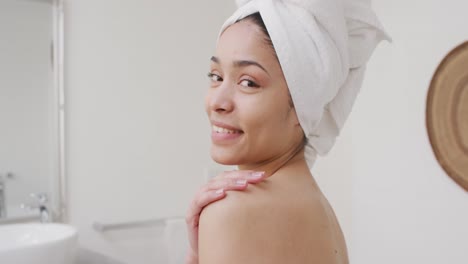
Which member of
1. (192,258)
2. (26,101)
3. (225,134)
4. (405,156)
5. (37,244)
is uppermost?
(26,101)

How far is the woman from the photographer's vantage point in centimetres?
53

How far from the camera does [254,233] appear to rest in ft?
1.70

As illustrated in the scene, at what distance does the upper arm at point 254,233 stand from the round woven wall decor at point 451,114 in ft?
3.49

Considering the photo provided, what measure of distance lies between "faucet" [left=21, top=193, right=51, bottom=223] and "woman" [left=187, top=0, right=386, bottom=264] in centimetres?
165

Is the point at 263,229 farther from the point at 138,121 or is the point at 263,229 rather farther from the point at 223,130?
the point at 138,121

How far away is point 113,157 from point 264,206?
181cm

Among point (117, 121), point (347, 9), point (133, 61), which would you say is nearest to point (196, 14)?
point (133, 61)

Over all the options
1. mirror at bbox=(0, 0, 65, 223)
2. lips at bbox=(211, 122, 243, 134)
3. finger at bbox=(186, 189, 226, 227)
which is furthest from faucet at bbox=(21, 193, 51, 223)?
lips at bbox=(211, 122, 243, 134)

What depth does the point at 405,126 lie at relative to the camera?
5.30 ft

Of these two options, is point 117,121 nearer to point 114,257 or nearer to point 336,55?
point 114,257

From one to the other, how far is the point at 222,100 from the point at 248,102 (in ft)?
0.13

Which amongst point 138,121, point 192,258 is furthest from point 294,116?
point 138,121

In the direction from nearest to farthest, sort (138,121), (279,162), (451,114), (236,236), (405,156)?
1. (236,236)
2. (279,162)
3. (451,114)
4. (405,156)
5. (138,121)

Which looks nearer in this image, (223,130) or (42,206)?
(223,130)
